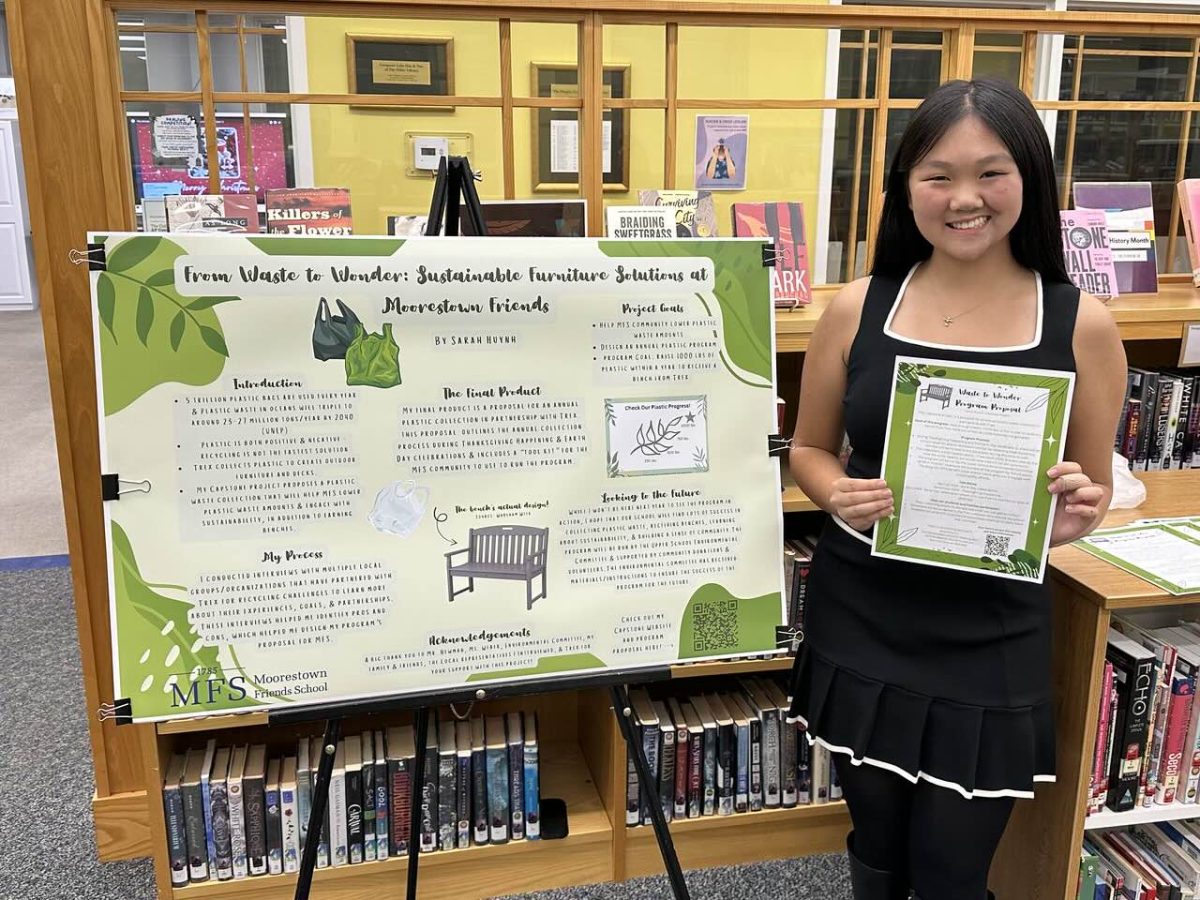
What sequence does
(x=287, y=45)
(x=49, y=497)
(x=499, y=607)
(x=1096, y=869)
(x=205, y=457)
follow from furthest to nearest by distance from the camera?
(x=49, y=497) < (x=287, y=45) < (x=1096, y=869) < (x=499, y=607) < (x=205, y=457)

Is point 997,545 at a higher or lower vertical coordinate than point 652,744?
higher

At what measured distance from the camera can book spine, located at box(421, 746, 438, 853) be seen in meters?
1.96

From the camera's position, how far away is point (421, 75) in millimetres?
3691

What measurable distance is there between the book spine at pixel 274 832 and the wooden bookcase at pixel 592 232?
5cm

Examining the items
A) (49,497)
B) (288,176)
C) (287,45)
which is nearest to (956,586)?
(288,176)

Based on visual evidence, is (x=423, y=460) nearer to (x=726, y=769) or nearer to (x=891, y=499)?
(x=891, y=499)

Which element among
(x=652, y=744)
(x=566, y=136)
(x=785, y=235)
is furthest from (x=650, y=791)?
(x=566, y=136)

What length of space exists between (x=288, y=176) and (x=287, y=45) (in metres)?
1.11

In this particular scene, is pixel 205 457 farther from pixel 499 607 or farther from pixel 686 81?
pixel 686 81

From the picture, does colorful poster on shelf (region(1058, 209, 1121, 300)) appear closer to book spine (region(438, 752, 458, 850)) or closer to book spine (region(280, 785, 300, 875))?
book spine (region(438, 752, 458, 850))

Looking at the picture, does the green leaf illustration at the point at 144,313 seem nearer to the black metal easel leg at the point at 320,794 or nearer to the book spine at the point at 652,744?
the black metal easel leg at the point at 320,794

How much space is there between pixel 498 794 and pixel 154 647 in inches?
37.8

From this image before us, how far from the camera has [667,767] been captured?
6.63 feet

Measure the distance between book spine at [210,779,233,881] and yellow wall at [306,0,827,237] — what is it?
142cm
